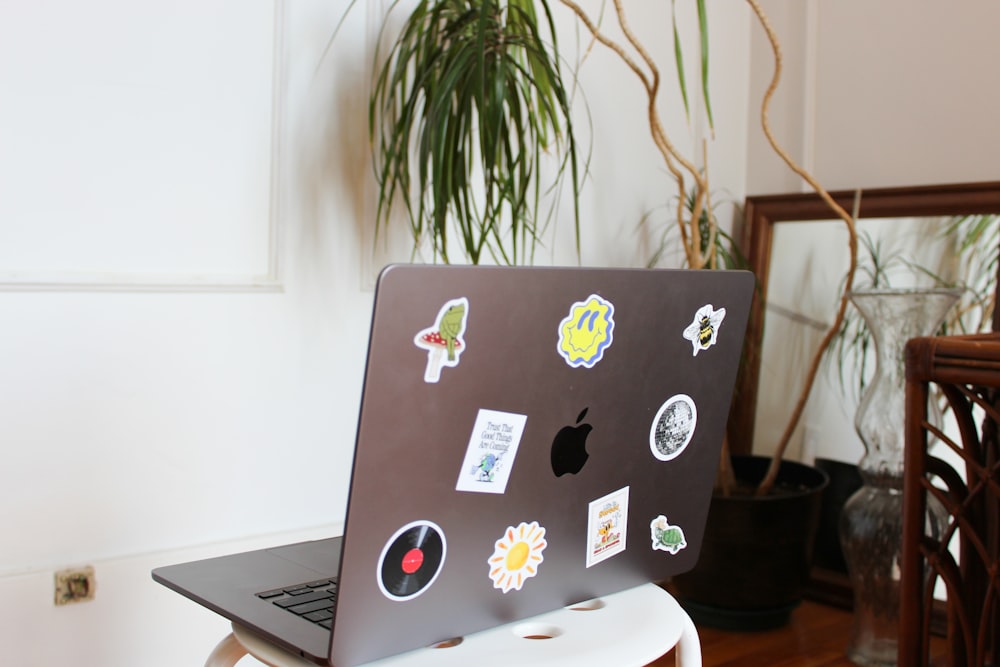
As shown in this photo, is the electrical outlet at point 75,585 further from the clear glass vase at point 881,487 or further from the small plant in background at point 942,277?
the small plant in background at point 942,277

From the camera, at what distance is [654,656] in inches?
39.1

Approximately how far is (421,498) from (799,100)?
7.69 feet

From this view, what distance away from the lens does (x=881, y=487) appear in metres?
2.32

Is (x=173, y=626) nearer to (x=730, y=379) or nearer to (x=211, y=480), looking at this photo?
(x=211, y=480)

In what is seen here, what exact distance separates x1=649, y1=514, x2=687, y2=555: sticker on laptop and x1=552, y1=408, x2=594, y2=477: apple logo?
0.18m

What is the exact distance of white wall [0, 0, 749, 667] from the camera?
1742 mm

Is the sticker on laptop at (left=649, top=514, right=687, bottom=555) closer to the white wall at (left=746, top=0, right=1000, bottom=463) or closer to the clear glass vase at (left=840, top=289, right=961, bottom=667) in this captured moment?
the clear glass vase at (left=840, top=289, right=961, bottom=667)

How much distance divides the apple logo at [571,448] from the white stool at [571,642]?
0.60 ft

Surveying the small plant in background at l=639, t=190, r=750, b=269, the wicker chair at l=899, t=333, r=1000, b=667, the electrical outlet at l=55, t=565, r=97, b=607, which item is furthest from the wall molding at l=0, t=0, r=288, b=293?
the wicker chair at l=899, t=333, r=1000, b=667

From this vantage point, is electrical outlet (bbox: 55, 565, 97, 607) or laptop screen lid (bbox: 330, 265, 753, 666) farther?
electrical outlet (bbox: 55, 565, 97, 607)

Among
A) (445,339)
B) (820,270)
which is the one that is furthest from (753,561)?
(445,339)

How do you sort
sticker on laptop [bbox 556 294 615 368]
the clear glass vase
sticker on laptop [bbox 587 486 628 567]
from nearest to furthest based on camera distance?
sticker on laptop [bbox 556 294 615 368] → sticker on laptop [bbox 587 486 628 567] → the clear glass vase

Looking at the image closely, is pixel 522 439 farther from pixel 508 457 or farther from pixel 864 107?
pixel 864 107

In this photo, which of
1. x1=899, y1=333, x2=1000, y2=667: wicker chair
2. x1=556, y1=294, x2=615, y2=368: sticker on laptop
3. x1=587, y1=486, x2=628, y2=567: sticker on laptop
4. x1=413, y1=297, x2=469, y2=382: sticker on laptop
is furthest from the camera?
x1=899, y1=333, x2=1000, y2=667: wicker chair
